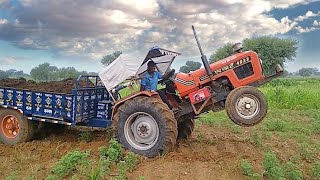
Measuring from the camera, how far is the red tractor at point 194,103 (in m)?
7.05

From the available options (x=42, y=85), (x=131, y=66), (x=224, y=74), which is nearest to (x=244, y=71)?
(x=224, y=74)

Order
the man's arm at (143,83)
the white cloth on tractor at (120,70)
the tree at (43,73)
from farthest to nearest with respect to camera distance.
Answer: the tree at (43,73), the man's arm at (143,83), the white cloth on tractor at (120,70)

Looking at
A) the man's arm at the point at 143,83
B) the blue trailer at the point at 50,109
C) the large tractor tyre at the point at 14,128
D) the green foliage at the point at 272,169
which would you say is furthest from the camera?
the large tractor tyre at the point at 14,128

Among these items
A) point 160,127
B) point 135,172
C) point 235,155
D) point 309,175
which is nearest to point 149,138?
point 160,127

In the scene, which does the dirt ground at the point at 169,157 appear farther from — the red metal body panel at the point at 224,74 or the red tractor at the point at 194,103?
the red metal body panel at the point at 224,74

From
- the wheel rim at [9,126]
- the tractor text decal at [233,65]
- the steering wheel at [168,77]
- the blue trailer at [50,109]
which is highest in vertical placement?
the tractor text decal at [233,65]

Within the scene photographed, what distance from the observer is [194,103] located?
777cm

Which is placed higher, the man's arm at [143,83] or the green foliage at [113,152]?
the man's arm at [143,83]

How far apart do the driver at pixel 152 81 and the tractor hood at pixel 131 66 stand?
0.13 m

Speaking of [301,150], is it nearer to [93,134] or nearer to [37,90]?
[93,134]

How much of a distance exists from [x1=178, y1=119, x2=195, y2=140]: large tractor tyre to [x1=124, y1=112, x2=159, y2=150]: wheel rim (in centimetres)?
149

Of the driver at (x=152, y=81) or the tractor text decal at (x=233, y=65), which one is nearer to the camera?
the tractor text decal at (x=233, y=65)

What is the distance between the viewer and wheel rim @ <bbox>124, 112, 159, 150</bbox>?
7584mm

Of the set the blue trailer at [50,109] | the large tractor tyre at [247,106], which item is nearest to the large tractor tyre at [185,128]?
the blue trailer at [50,109]
